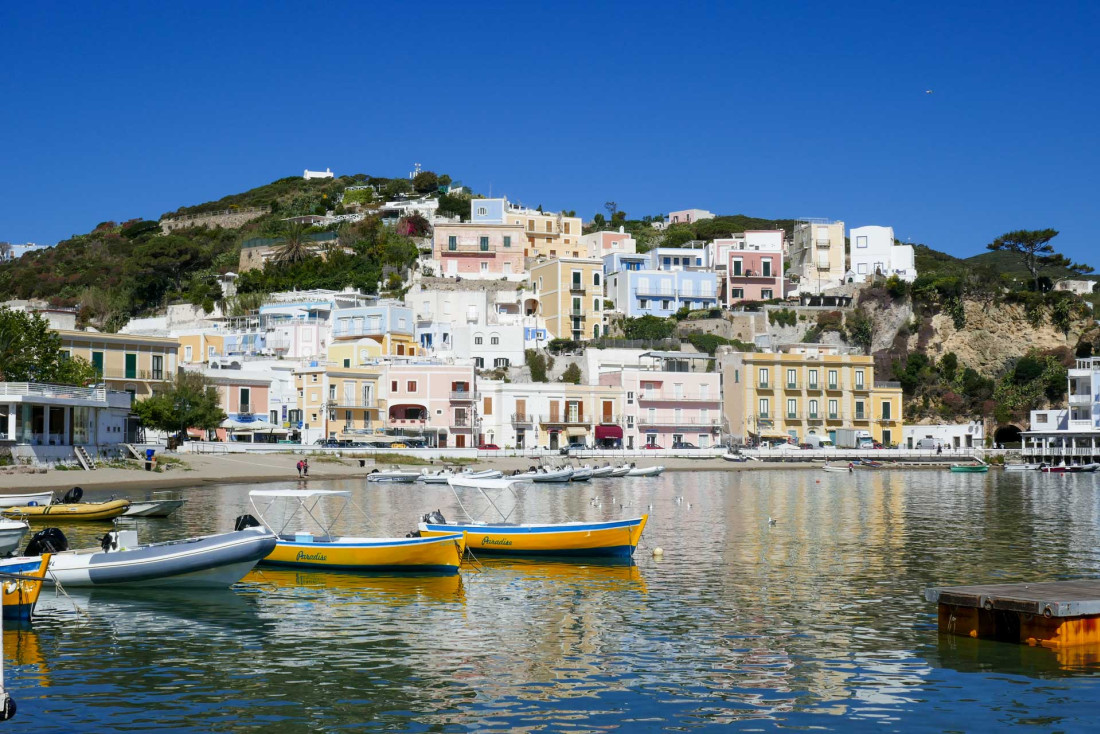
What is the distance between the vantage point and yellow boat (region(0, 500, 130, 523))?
109 ft

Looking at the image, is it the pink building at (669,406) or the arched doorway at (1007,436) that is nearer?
the pink building at (669,406)

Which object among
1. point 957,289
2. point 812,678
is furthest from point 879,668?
point 957,289

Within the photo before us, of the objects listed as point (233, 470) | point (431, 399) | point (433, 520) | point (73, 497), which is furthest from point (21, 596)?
point (431, 399)

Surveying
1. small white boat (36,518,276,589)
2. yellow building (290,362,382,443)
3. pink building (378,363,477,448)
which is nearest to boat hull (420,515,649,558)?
small white boat (36,518,276,589)

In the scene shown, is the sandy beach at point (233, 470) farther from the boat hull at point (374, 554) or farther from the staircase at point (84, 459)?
the boat hull at point (374, 554)

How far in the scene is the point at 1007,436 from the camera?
88.6m

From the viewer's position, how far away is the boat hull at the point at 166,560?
21.1 m

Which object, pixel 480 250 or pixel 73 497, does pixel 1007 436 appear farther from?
pixel 73 497

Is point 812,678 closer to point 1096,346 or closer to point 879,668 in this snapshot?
point 879,668

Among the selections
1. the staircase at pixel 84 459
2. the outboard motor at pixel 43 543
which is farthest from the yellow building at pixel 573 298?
the outboard motor at pixel 43 543

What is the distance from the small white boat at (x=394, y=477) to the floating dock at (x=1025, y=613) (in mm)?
41313

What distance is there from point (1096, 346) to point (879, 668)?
85637 mm

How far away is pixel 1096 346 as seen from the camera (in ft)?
299

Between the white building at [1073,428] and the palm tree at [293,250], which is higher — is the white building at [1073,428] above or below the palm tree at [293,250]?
below
